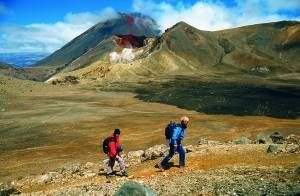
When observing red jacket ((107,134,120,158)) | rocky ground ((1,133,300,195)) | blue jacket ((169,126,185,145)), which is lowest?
rocky ground ((1,133,300,195))

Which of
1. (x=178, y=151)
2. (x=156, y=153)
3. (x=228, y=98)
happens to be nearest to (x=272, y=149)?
(x=178, y=151)

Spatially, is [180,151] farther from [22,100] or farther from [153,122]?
[22,100]

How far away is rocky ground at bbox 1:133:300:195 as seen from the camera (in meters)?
20.0

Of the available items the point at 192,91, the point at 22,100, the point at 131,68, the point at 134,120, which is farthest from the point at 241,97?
the point at 131,68

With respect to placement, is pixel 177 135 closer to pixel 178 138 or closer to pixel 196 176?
pixel 178 138

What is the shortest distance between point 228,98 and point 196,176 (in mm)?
90496

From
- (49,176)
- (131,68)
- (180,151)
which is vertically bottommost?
(49,176)

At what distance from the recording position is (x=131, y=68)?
196m

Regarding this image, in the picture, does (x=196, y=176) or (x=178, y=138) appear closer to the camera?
(x=196, y=176)

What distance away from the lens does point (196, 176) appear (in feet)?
75.8

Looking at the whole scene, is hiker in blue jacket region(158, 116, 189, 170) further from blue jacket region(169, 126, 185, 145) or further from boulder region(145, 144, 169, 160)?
boulder region(145, 144, 169, 160)

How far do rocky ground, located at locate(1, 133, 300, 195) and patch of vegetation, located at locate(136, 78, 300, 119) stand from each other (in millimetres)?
58804

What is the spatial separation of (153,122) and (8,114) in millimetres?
28419

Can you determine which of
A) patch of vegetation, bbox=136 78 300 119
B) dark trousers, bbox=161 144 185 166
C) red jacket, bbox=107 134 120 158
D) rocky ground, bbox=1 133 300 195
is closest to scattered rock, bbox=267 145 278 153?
rocky ground, bbox=1 133 300 195
